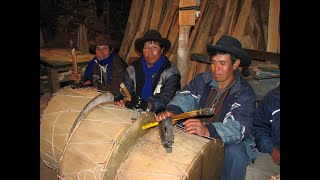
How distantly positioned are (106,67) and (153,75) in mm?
1258

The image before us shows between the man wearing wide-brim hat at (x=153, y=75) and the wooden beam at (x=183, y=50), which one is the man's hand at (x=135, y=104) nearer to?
the man wearing wide-brim hat at (x=153, y=75)

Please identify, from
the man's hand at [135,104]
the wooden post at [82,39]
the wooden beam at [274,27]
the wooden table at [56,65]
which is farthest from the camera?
the wooden post at [82,39]

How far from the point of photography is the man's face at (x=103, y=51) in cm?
532

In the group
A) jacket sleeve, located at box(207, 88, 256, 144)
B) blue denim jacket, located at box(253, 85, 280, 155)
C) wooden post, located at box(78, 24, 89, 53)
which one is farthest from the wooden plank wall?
wooden post, located at box(78, 24, 89, 53)

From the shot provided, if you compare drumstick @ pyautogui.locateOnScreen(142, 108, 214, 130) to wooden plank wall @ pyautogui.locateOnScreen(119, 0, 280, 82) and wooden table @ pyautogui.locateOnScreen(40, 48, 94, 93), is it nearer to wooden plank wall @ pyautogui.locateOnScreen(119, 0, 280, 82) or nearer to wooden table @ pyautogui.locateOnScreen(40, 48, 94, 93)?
wooden plank wall @ pyautogui.locateOnScreen(119, 0, 280, 82)

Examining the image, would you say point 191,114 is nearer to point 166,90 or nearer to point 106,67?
point 166,90

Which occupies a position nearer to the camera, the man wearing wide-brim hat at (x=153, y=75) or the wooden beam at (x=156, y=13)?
the man wearing wide-brim hat at (x=153, y=75)

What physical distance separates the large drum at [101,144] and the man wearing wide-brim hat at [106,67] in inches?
74.4

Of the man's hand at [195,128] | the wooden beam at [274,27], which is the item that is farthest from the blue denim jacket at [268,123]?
the wooden beam at [274,27]

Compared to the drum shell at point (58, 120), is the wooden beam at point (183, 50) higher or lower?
higher

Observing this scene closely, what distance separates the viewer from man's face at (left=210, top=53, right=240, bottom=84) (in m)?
3.38

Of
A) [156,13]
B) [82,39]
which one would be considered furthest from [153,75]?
[82,39]

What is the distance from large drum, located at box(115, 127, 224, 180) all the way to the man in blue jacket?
47 centimetres
